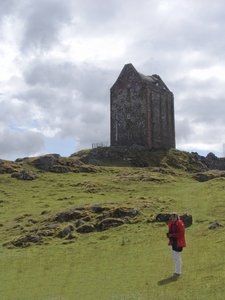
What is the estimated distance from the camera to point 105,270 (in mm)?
26094

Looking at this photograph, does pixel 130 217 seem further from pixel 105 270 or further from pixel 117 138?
pixel 117 138

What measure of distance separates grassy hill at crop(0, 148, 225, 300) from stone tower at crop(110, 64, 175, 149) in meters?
21.1

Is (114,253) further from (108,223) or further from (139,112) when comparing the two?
(139,112)

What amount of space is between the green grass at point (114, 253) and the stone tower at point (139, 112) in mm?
35952

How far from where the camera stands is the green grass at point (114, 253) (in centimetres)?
2069

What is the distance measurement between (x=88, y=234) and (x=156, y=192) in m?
21.3

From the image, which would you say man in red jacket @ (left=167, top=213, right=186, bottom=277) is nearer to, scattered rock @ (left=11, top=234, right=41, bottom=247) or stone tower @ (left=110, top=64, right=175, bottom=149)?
scattered rock @ (left=11, top=234, right=41, bottom=247)

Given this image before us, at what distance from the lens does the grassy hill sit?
70.9ft

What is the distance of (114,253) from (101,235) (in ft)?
20.2

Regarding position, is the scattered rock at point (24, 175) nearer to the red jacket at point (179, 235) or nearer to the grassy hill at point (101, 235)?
the grassy hill at point (101, 235)

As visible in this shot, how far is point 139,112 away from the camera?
9825 cm

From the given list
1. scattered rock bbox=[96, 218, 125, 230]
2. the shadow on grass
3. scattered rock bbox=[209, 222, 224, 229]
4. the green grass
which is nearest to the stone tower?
the green grass

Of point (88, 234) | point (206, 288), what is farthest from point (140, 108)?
point (206, 288)

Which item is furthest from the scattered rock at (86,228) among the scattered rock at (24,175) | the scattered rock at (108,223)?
the scattered rock at (24,175)
